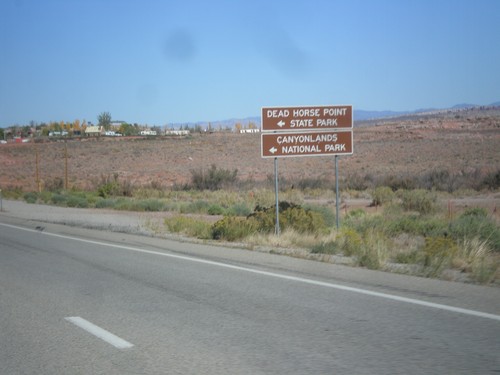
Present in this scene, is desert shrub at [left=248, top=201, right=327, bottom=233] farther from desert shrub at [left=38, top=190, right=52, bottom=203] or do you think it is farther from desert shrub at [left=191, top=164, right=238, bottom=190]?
desert shrub at [left=191, top=164, right=238, bottom=190]

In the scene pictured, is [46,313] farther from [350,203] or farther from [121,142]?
[121,142]

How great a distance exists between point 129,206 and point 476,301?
2892 centimetres

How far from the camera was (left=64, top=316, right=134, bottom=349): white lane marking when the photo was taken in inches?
291

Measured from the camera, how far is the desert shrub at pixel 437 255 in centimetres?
1164

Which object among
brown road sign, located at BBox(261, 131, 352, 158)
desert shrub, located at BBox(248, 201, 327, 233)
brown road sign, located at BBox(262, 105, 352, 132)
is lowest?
desert shrub, located at BBox(248, 201, 327, 233)

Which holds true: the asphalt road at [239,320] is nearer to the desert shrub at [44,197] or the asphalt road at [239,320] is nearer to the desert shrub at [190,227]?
the desert shrub at [190,227]

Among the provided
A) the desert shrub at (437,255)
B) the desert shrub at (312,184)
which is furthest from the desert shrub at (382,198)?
the desert shrub at (437,255)

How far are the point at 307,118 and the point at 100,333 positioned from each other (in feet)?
38.2

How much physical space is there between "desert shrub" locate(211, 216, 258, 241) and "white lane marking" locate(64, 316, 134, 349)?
9763 mm

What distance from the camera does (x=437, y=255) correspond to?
1252 cm

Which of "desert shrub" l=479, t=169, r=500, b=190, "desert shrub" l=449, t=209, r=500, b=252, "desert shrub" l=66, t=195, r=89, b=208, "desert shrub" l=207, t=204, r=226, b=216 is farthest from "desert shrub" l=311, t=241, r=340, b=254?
"desert shrub" l=479, t=169, r=500, b=190

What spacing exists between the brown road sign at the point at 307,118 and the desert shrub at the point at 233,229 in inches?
116

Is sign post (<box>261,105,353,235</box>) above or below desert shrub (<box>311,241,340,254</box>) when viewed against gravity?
above

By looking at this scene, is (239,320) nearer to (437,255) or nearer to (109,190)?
(437,255)
